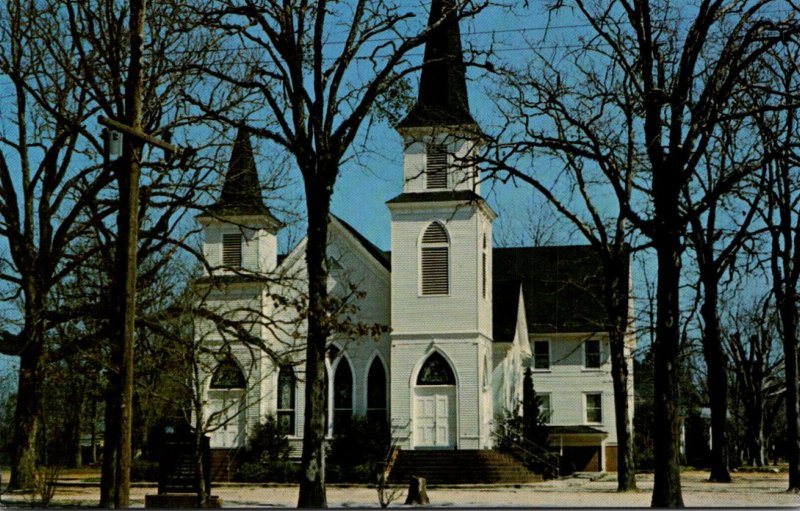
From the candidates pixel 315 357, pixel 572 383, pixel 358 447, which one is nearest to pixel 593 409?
pixel 572 383

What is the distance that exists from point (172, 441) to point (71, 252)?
6.17 m

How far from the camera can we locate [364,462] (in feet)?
111

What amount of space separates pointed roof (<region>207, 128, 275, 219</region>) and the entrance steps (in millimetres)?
10668

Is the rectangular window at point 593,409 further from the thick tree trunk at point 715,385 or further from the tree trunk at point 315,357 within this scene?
the tree trunk at point 315,357

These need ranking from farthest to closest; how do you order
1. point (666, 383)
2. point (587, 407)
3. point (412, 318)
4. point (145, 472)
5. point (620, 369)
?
point (587, 407)
point (412, 318)
point (145, 472)
point (620, 369)
point (666, 383)

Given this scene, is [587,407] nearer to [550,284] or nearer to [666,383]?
[550,284]

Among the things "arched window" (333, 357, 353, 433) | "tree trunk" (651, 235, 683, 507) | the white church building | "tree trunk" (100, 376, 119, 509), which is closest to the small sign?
"tree trunk" (100, 376, 119, 509)

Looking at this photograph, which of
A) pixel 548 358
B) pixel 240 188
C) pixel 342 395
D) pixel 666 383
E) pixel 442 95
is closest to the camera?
pixel 666 383

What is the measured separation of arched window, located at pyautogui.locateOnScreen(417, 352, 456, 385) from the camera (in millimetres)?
35656

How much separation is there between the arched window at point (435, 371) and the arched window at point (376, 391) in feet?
5.23

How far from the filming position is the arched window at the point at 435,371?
3566 centimetres

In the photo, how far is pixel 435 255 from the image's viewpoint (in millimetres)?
36156

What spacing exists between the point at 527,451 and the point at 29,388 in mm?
17221

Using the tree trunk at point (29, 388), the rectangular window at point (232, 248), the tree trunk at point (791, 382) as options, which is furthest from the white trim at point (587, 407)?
the tree trunk at point (29, 388)
